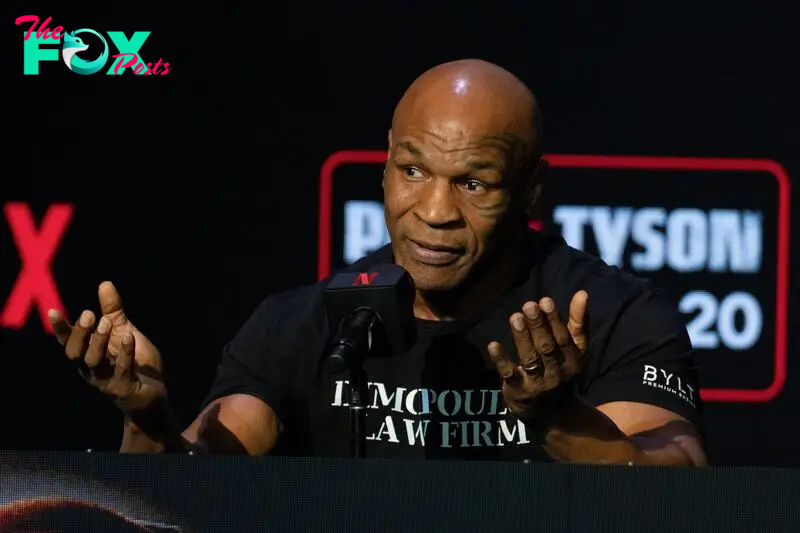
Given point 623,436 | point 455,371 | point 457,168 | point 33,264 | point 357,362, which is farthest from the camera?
point 33,264

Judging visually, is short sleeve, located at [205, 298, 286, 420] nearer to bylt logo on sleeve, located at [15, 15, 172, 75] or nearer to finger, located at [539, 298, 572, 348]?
finger, located at [539, 298, 572, 348]

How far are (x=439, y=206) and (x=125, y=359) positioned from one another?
681 millimetres

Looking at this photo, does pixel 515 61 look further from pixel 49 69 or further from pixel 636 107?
pixel 49 69

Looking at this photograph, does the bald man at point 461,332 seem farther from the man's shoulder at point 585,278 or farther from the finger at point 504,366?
the finger at point 504,366

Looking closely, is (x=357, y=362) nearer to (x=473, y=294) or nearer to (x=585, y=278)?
(x=473, y=294)

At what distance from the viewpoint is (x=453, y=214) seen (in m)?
2.43

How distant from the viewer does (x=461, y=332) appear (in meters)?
2.55

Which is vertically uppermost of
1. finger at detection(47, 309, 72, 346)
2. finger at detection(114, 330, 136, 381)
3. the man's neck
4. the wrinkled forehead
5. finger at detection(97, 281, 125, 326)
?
the wrinkled forehead

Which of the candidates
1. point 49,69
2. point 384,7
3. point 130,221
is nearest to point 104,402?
point 130,221

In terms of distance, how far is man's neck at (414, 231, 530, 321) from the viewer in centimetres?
256

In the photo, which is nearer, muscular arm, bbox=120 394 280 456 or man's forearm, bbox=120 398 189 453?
man's forearm, bbox=120 398 189 453

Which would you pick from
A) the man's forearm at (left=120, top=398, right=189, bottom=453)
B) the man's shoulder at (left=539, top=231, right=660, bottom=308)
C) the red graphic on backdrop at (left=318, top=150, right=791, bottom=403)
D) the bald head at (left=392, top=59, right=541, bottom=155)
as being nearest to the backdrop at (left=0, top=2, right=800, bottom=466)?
the red graphic on backdrop at (left=318, top=150, right=791, bottom=403)

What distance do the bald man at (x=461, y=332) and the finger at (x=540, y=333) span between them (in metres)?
0.42

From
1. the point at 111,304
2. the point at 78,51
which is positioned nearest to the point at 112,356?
the point at 111,304
